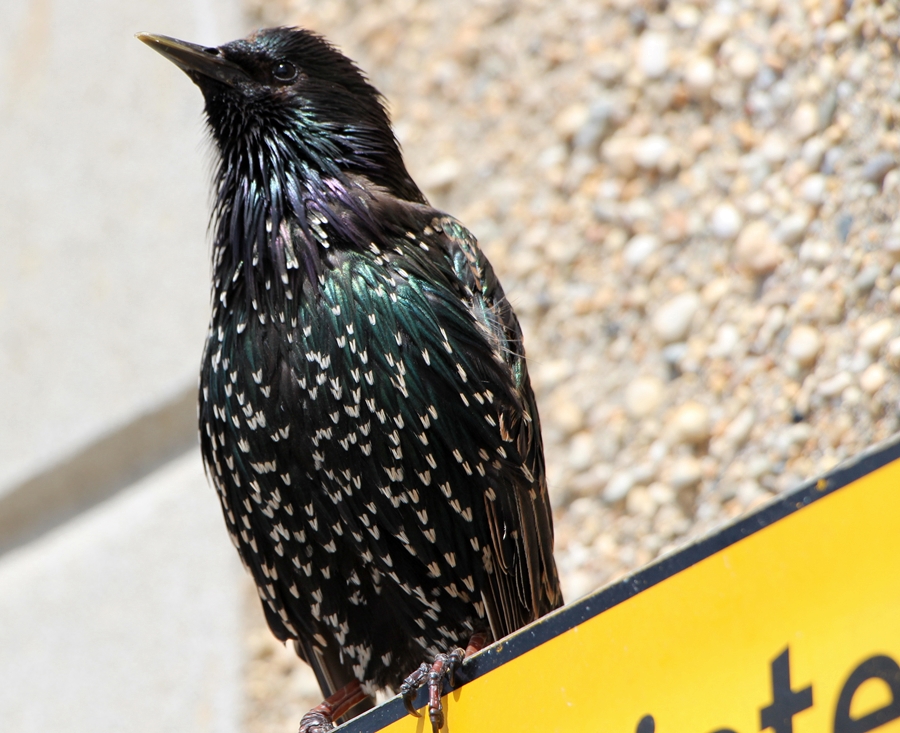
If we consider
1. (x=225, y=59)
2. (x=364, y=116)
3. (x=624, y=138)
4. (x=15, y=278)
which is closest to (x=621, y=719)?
(x=364, y=116)

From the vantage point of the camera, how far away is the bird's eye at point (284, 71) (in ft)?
8.30

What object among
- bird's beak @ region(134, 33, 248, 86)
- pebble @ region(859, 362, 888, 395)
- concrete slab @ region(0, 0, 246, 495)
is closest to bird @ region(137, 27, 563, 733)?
bird's beak @ region(134, 33, 248, 86)

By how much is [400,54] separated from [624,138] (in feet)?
3.69

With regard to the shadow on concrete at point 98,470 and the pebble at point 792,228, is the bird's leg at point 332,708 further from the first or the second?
the shadow on concrete at point 98,470

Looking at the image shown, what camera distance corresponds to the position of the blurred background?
3195 millimetres

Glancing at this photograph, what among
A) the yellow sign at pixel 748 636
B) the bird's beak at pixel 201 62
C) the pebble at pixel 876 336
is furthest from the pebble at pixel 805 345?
the yellow sign at pixel 748 636

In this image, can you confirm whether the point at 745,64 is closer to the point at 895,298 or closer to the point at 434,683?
the point at 895,298

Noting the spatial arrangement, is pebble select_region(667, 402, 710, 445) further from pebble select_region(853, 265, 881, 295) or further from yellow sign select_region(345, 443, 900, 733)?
yellow sign select_region(345, 443, 900, 733)

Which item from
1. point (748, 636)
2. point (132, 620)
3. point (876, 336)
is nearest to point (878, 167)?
point (876, 336)

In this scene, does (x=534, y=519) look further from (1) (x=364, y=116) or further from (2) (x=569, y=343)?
(2) (x=569, y=343)

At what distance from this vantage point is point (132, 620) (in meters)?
4.40

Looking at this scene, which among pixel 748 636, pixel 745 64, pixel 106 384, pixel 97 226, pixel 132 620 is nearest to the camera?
pixel 748 636

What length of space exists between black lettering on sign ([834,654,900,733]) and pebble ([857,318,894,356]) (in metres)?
1.92

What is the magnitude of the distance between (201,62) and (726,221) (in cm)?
166
